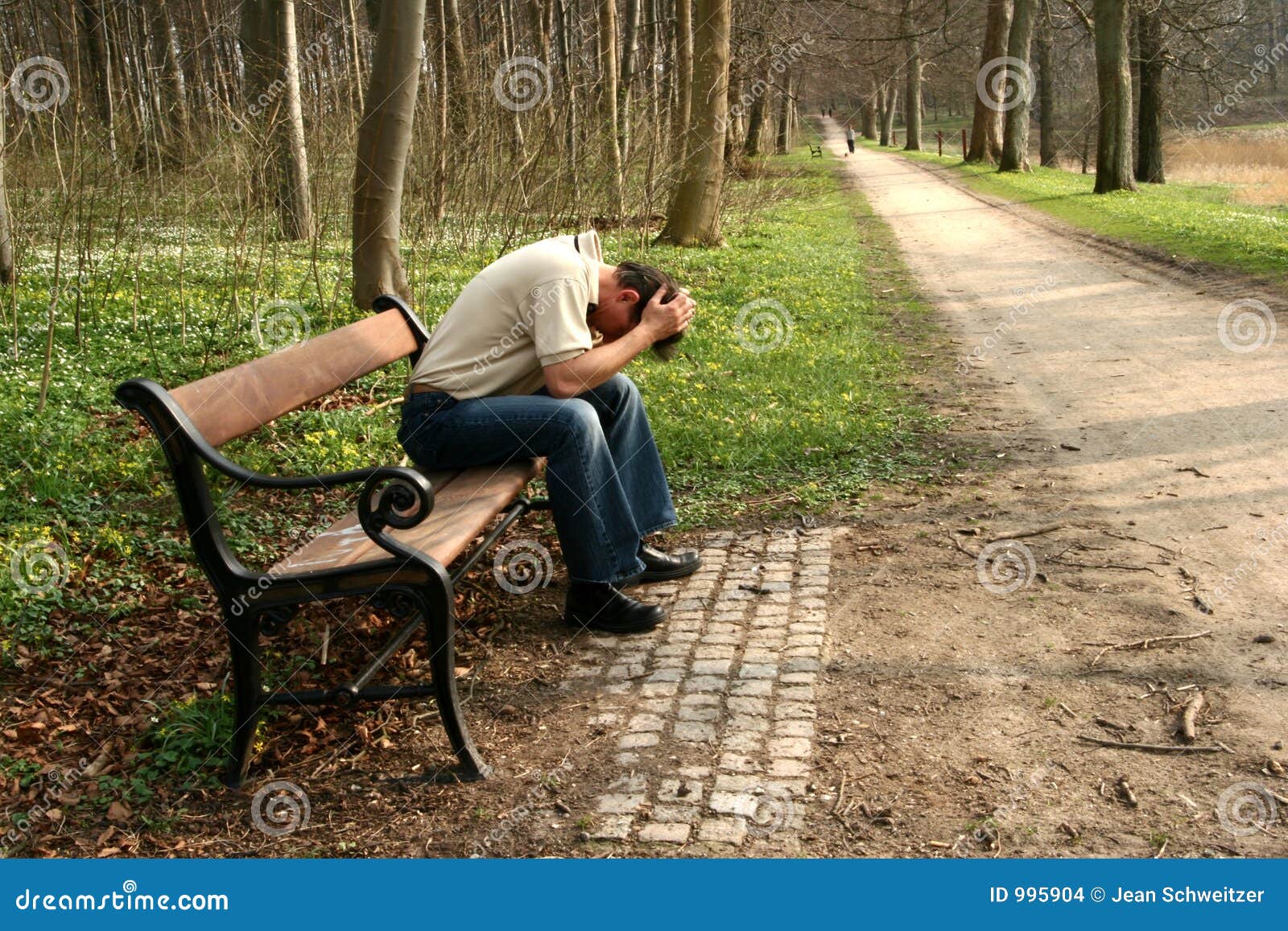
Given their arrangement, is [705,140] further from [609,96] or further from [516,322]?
[516,322]

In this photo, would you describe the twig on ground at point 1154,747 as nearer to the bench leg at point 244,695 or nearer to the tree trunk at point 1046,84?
the bench leg at point 244,695

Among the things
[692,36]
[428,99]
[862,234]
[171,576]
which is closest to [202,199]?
[428,99]

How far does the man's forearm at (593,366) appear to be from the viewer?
3.90 meters

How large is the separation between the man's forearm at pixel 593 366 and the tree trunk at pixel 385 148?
416 centimetres

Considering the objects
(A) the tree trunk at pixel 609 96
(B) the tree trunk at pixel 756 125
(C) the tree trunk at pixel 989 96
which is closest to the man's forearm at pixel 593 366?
(A) the tree trunk at pixel 609 96

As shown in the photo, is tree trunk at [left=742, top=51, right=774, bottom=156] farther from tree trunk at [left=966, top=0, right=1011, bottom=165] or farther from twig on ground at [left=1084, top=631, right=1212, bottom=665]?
twig on ground at [left=1084, top=631, right=1212, bottom=665]

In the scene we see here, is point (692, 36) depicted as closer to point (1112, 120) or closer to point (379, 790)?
point (1112, 120)

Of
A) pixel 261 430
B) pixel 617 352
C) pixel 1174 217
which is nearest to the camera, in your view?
pixel 617 352

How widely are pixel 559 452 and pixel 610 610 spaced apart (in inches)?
24.2

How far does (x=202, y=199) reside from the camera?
8.27 meters

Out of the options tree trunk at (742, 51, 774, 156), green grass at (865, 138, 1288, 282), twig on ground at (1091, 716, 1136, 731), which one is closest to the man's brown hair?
twig on ground at (1091, 716, 1136, 731)

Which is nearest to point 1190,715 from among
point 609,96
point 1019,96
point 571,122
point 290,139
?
point 571,122

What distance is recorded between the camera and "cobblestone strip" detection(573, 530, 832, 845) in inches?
115

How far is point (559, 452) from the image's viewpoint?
3.88 metres
